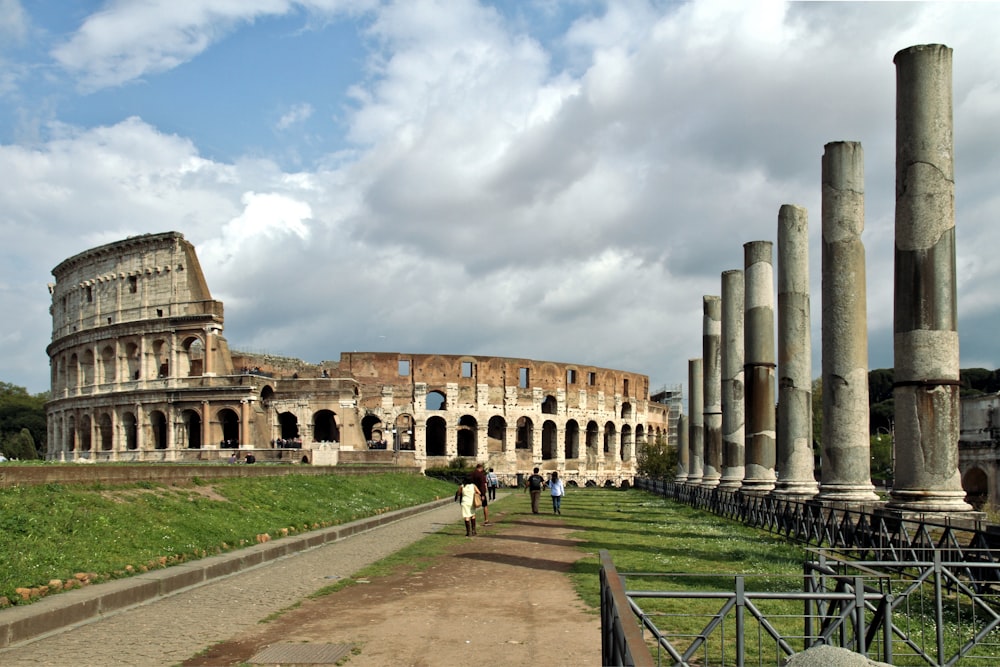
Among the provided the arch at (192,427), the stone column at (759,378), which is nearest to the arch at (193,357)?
the arch at (192,427)

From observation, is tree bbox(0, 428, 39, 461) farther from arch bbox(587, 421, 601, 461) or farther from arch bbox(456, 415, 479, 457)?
arch bbox(587, 421, 601, 461)

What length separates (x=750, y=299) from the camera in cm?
2283

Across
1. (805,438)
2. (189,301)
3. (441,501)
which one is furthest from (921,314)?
(189,301)

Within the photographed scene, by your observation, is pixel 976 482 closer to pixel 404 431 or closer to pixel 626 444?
pixel 626 444

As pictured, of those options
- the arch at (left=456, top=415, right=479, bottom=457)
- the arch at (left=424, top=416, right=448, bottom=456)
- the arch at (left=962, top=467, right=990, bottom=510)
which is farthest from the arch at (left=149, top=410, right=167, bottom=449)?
the arch at (left=962, top=467, right=990, bottom=510)

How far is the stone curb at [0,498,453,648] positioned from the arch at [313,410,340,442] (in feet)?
139

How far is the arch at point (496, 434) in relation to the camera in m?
63.1

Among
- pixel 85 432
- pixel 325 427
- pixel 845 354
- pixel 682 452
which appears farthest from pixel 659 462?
pixel 845 354

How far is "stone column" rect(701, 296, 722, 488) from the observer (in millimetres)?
31875

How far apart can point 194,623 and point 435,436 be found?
58071 mm

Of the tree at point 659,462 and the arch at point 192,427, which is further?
the tree at point 659,462

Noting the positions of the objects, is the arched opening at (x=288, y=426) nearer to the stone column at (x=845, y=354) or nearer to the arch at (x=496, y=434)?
the arch at (x=496, y=434)

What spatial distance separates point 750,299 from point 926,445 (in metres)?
11.0

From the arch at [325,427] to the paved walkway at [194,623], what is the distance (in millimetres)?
44077
